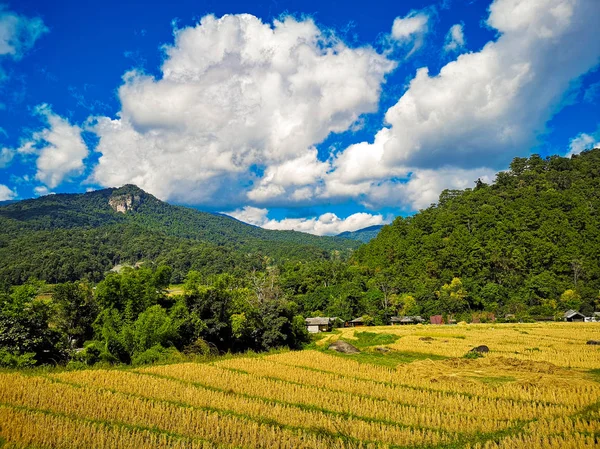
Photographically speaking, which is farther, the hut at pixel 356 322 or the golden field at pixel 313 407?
the hut at pixel 356 322

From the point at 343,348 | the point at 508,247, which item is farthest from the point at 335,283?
the point at 343,348

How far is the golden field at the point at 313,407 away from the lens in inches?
455

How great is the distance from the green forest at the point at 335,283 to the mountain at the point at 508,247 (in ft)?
1.04

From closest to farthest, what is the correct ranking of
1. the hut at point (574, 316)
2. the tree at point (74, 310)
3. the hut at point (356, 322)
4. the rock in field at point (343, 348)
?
the tree at point (74, 310) → the rock in field at point (343, 348) → the hut at point (574, 316) → the hut at point (356, 322)

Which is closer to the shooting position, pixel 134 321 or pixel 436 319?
pixel 134 321

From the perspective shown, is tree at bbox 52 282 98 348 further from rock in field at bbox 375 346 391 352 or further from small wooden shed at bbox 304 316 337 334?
small wooden shed at bbox 304 316 337 334

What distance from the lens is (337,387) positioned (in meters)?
20.1

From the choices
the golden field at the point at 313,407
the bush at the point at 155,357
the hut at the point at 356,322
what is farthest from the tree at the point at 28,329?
the hut at the point at 356,322

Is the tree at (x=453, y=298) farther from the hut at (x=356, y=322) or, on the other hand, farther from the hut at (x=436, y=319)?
the hut at (x=356, y=322)

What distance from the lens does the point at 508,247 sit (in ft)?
299

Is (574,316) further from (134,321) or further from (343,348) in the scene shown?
(134,321)

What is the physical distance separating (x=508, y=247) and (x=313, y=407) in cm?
9122

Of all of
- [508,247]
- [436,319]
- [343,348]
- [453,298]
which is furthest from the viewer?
[508,247]

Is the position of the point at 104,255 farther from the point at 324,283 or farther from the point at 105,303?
A: the point at 105,303
